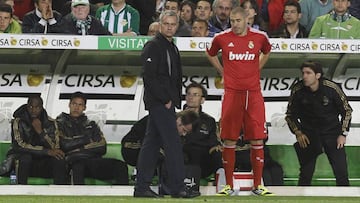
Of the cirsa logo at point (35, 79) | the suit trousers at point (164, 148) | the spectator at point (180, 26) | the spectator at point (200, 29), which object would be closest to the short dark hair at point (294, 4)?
the spectator at point (200, 29)

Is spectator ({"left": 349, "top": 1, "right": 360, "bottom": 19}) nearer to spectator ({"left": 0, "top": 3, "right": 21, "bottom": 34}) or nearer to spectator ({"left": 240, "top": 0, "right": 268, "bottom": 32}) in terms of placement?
spectator ({"left": 240, "top": 0, "right": 268, "bottom": 32})

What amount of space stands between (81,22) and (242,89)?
3.06 metres

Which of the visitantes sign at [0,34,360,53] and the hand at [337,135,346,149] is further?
the hand at [337,135,346,149]

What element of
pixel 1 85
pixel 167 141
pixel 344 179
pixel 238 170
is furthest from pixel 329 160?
pixel 1 85

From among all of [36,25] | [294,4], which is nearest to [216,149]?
[294,4]

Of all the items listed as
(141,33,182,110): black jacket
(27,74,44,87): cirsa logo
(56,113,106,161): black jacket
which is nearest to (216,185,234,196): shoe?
(141,33,182,110): black jacket

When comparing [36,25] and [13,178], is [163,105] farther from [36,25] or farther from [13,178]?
[36,25]

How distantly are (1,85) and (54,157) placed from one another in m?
1.36

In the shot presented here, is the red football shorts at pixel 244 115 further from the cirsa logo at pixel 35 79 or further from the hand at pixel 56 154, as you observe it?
the cirsa logo at pixel 35 79

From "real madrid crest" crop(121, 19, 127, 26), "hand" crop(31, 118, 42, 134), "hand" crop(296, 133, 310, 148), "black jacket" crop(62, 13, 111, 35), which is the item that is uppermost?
"real madrid crest" crop(121, 19, 127, 26)

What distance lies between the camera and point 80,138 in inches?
493

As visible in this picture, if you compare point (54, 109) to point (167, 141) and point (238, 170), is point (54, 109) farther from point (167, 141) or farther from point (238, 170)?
point (167, 141)

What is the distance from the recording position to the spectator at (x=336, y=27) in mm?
13453

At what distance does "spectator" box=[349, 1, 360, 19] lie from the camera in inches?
581
